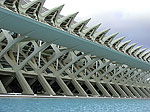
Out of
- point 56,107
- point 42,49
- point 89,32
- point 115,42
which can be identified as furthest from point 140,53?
point 56,107

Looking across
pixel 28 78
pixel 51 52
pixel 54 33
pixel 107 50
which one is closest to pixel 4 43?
pixel 28 78

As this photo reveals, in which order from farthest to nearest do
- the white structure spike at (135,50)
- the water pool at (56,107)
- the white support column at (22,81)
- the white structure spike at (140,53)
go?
1. the white structure spike at (140,53)
2. the white structure spike at (135,50)
3. the white support column at (22,81)
4. the water pool at (56,107)

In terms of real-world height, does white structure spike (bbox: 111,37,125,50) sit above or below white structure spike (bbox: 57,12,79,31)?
below

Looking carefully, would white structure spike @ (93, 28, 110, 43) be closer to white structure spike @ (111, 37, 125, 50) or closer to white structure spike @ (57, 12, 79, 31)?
white structure spike @ (111, 37, 125, 50)

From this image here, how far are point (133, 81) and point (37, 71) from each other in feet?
85.9

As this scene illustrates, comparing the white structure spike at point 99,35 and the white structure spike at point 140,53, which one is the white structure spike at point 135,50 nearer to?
the white structure spike at point 140,53

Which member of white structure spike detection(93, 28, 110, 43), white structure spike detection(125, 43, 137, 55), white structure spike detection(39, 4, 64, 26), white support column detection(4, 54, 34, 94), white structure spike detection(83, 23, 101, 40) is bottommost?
white support column detection(4, 54, 34, 94)

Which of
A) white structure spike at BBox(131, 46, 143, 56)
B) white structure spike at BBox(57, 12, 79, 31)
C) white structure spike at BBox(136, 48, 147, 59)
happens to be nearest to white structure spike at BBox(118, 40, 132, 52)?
white structure spike at BBox(131, 46, 143, 56)

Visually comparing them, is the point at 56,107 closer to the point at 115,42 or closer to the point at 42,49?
the point at 42,49

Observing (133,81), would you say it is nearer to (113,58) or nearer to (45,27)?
(113,58)

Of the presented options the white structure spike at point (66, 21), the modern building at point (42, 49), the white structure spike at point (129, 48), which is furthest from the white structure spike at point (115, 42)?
the white structure spike at point (66, 21)

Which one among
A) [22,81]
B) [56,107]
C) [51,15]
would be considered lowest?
[56,107]

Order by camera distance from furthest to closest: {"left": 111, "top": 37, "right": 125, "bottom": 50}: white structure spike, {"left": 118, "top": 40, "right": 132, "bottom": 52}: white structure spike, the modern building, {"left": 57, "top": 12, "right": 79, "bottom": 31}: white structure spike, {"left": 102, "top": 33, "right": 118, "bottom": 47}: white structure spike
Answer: {"left": 118, "top": 40, "right": 132, "bottom": 52}: white structure spike → {"left": 111, "top": 37, "right": 125, "bottom": 50}: white structure spike → {"left": 102, "top": 33, "right": 118, "bottom": 47}: white structure spike → {"left": 57, "top": 12, "right": 79, "bottom": 31}: white structure spike → the modern building

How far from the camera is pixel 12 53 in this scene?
953 inches
